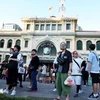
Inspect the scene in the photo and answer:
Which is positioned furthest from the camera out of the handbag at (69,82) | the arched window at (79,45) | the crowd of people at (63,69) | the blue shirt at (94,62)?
the arched window at (79,45)

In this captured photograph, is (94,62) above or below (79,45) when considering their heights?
below

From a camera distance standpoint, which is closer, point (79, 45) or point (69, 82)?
point (69, 82)

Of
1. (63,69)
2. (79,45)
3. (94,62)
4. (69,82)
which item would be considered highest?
(79,45)

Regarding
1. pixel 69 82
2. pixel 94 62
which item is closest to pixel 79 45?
pixel 94 62

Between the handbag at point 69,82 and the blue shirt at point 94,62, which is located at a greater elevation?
the blue shirt at point 94,62

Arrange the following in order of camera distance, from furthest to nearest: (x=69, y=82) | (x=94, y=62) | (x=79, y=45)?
(x=79, y=45) → (x=94, y=62) → (x=69, y=82)

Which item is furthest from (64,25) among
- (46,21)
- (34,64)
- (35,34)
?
(34,64)

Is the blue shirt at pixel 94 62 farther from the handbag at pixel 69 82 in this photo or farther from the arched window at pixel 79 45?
the arched window at pixel 79 45

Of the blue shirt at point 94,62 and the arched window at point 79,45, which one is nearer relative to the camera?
the blue shirt at point 94,62

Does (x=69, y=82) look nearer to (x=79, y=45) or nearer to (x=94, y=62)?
(x=94, y=62)

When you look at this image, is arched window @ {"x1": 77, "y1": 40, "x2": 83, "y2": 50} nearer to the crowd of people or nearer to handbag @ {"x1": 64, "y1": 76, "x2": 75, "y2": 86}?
the crowd of people

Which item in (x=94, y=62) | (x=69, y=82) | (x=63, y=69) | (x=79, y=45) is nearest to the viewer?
(x=69, y=82)

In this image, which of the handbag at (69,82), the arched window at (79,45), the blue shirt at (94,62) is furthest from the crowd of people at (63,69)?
the arched window at (79,45)

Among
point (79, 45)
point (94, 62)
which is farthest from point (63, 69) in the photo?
point (79, 45)
